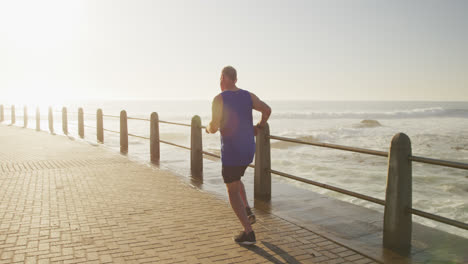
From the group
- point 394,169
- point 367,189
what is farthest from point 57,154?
point 394,169

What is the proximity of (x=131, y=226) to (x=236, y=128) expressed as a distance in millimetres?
1871

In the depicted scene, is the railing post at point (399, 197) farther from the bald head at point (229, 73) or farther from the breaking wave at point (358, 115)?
the breaking wave at point (358, 115)

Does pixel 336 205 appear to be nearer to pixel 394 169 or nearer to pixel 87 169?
pixel 394 169

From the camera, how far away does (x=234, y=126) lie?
3.86 metres

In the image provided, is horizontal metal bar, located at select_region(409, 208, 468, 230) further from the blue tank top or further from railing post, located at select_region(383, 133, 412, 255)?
the blue tank top

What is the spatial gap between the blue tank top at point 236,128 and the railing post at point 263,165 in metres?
1.82

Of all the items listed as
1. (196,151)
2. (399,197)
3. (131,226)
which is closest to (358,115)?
(196,151)

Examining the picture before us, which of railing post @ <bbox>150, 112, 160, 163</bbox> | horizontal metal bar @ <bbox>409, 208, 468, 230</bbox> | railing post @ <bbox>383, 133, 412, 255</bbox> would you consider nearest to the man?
railing post @ <bbox>383, 133, 412, 255</bbox>

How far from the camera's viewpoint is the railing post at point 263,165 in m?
5.76

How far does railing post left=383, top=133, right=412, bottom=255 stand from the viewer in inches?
148

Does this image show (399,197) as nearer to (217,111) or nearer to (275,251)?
(275,251)

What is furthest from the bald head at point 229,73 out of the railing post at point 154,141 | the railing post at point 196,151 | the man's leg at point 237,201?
the railing post at point 154,141

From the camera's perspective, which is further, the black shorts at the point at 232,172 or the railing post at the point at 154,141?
the railing post at the point at 154,141

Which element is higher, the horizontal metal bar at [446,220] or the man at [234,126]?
the man at [234,126]
